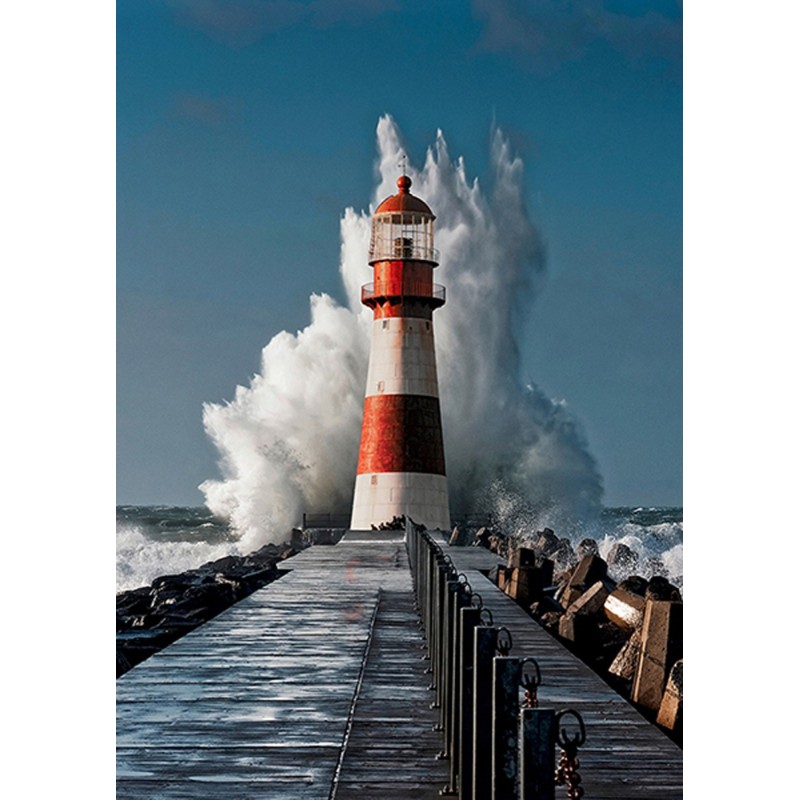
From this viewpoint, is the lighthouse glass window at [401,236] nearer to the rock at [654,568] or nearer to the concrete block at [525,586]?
the rock at [654,568]

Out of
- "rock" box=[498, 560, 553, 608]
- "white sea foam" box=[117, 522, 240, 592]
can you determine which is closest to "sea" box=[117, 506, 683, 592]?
"white sea foam" box=[117, 522, 240, 592]

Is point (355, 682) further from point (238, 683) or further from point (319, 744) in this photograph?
point (319, 744)

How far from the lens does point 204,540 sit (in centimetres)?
3369

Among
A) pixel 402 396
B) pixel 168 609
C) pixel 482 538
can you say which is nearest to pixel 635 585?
pixel 168 609

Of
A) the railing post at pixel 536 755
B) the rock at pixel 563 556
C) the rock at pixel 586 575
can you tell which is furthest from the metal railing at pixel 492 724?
the rock at pixel 563 556

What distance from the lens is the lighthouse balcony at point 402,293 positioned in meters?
15.6

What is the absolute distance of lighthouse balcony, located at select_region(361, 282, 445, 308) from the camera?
15609mm

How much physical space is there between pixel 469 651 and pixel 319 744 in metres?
0.75

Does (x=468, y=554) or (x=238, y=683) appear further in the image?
(x=468, y=554)

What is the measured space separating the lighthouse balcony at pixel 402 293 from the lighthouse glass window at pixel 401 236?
45cm

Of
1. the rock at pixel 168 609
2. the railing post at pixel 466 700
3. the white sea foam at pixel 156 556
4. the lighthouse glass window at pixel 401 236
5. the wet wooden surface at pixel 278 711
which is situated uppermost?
the lighthouse glass window at pixel 401 236
